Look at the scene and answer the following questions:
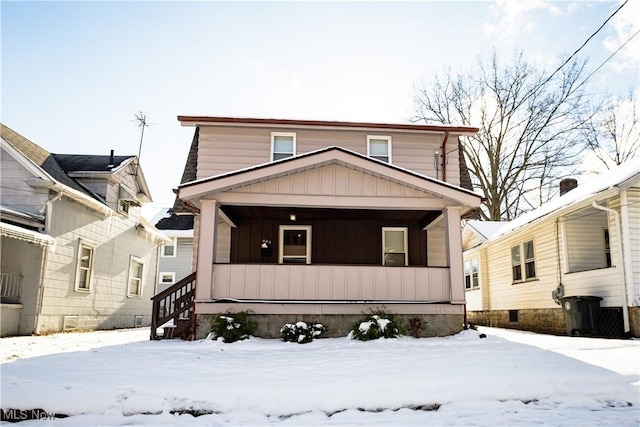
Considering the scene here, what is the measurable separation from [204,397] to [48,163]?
12107 millimetres

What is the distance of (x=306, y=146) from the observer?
12.8 metres

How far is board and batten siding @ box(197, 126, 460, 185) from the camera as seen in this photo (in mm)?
12570

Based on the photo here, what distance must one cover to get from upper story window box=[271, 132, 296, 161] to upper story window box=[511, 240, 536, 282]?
27.8 ft

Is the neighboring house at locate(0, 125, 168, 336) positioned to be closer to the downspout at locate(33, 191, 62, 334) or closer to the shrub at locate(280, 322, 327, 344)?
the downspout at locate(33, 191, 62, 334)

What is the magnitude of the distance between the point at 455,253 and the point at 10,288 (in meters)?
10.7

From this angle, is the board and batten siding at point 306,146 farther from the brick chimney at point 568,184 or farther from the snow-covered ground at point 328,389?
the brick chimney at point 568,184

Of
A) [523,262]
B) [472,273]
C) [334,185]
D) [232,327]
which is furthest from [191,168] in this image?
[472,273]

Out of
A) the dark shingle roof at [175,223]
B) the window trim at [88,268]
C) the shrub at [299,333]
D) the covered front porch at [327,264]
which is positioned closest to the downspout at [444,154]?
the covered front porch at [327,264]

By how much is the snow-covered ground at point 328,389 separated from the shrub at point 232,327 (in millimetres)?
1807

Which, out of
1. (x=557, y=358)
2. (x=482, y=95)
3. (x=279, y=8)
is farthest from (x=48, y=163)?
(x=482, y=95)

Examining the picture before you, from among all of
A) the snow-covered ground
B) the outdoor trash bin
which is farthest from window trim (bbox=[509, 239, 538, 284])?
the snow-covered ground


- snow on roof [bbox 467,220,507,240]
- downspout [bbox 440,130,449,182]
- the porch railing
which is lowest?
the porch railing

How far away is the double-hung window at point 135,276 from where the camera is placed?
17.2m

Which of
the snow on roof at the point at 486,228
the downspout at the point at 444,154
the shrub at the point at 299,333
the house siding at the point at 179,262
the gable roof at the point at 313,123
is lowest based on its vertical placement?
the shrub at the point at 299,333
